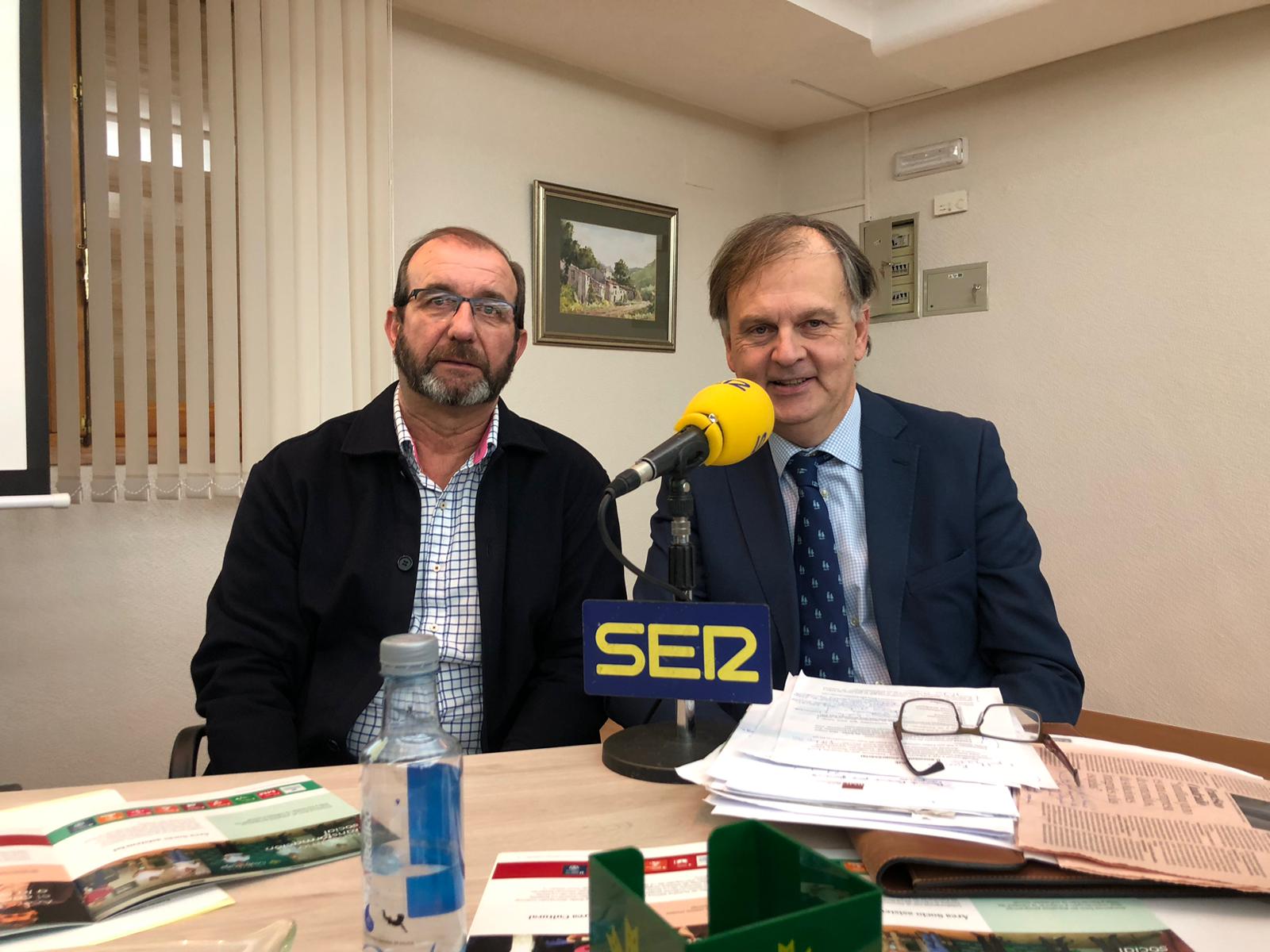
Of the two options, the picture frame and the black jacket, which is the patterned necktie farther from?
the picture frame

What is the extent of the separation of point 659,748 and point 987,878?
437 mm

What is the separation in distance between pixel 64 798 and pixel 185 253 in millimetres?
1853

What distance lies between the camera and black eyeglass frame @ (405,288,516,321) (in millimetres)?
1752

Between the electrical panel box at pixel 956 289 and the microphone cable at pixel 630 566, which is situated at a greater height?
the electrical panel box at pixel 956 289

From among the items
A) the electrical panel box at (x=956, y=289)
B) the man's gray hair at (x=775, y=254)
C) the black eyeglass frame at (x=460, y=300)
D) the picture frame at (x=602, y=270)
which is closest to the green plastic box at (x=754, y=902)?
the man's gray hair at (x=775, y=254)

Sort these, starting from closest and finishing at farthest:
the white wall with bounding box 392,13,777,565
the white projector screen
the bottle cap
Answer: the bottle cap < the white projector screen < the white wall with bounding box 392,13,777,565

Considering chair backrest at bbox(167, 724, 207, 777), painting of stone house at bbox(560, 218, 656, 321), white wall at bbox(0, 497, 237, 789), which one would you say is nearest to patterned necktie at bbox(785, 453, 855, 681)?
chair backrest at bbox(167, 724, 207, 777)

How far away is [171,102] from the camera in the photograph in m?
2.49

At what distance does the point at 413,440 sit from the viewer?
5.74 ft

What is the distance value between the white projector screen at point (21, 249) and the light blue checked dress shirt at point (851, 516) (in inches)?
61.4

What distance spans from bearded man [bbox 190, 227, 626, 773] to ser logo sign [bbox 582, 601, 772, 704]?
58 centimetres

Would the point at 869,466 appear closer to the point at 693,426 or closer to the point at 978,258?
the point at 693,426

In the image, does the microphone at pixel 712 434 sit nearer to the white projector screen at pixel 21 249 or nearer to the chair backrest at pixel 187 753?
the chair backrest at pixel 187 753

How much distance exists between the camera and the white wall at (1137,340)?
2975 millimetres
